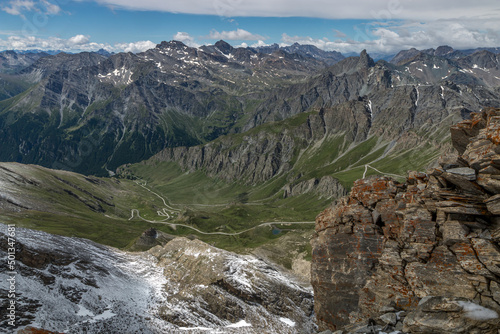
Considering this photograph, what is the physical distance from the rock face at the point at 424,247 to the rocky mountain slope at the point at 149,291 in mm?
21962

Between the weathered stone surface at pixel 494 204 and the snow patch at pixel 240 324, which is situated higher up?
the weathered stone surface at pixel 494 204

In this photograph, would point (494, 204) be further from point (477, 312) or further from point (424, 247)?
point (477, 312)

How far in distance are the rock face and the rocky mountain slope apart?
2196 centimetres

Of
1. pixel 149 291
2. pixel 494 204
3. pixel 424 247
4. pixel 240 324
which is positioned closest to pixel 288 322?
pixel 240 324

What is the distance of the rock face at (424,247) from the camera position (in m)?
26.7

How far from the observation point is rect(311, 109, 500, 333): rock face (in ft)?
87.7

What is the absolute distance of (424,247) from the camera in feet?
104

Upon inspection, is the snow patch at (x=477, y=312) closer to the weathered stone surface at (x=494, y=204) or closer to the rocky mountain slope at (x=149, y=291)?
the weathered stone surface at (x=494, y=204)

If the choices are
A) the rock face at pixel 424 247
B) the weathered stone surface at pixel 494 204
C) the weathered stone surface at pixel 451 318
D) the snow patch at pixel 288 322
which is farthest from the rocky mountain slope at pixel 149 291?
the weathered stone surface at pixel 494 204

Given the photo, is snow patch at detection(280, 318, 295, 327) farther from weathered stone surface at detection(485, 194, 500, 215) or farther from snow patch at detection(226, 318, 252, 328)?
weathered stone surface at detection(485, 194, 500, 215)

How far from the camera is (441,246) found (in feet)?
100

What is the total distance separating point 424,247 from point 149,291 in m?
45.5

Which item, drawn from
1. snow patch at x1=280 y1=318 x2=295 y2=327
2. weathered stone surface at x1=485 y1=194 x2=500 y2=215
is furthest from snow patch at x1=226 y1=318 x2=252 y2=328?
weathered stone surface at x1=485 y1=194 x2=500 y2=215

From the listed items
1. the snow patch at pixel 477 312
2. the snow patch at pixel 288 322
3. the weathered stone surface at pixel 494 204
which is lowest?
the snow patch at pixel 288 322
